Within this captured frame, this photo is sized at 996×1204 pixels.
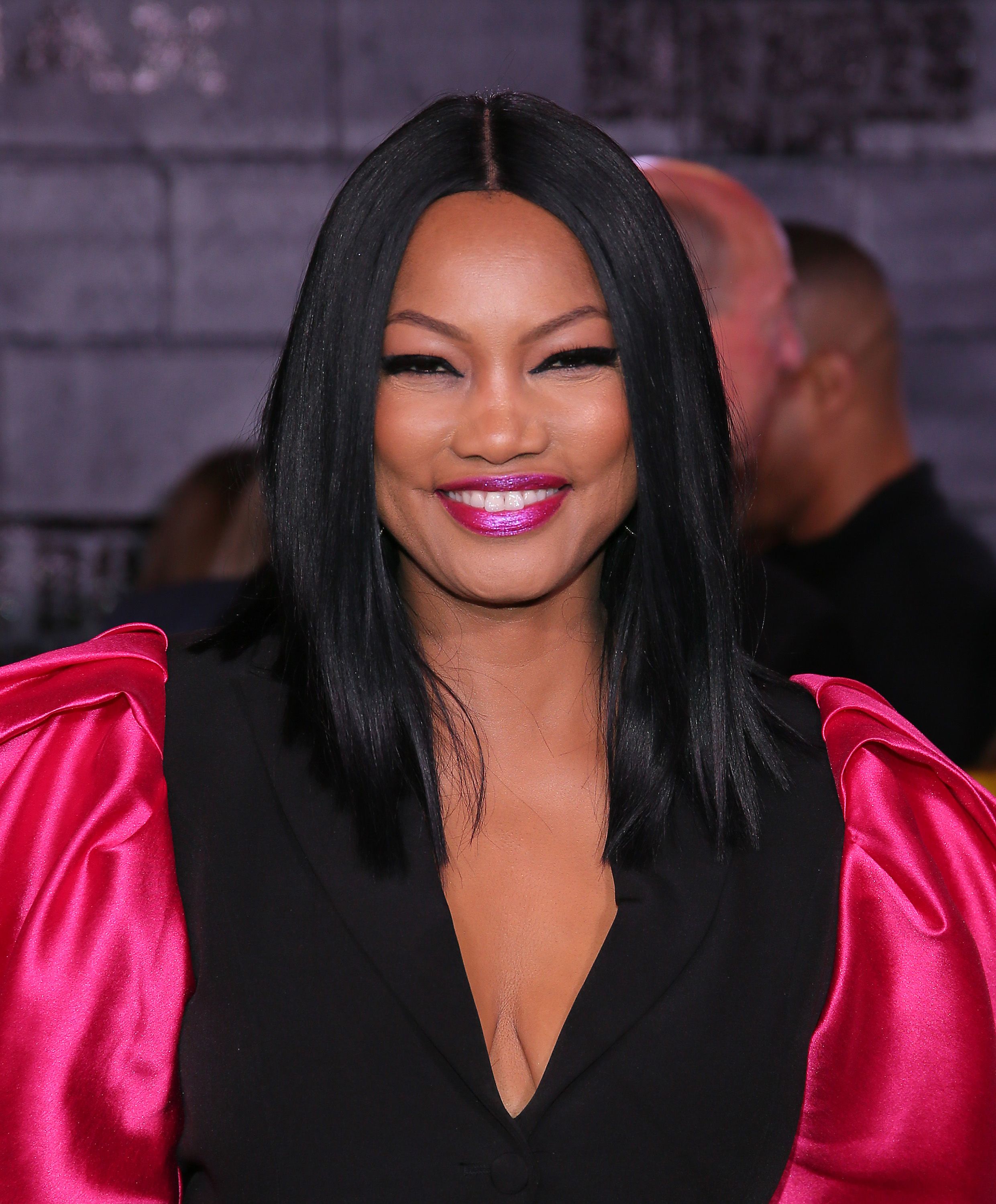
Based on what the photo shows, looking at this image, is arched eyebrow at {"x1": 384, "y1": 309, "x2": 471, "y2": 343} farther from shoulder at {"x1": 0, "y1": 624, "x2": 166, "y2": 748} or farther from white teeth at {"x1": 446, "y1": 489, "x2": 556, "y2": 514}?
shoulder at {"x1": 0, "y1": 624, "x2": 166, "y2": 748}

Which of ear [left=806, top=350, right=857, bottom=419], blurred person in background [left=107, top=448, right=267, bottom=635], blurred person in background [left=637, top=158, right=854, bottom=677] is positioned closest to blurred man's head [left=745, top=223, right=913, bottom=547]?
ear [left=806, top=350, right=857, bottom=419]

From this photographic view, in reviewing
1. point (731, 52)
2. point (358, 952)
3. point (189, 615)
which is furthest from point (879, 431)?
point (358, 952)

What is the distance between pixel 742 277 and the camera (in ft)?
7.40

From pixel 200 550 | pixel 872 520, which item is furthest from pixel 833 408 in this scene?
pixel 200 550

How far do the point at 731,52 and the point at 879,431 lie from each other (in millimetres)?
1093

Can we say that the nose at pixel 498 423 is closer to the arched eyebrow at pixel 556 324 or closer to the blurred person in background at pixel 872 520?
the arched eyebrow at pixel 556 324

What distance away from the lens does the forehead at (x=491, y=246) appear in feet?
4.10

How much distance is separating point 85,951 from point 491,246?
27.2 inches

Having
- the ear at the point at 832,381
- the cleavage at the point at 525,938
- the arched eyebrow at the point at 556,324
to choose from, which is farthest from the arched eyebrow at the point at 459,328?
the ear at the point at 832,381

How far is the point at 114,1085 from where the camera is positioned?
122cm

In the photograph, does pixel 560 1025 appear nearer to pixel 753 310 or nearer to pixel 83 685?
pixel 83 685

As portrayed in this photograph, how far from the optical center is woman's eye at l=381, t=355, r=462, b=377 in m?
1.26

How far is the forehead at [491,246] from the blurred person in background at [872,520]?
1262mm

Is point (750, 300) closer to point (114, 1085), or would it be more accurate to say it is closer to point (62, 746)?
point (62, 746)
